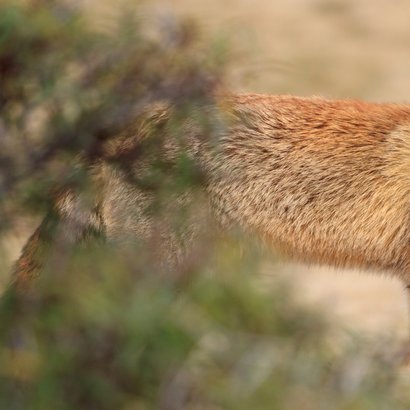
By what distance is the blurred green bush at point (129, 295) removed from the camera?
254 centimetres

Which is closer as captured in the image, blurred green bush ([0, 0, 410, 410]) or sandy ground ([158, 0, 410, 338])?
blurred green bush ([0, 0, 410, 410])

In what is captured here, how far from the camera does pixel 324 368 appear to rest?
2.66 metres

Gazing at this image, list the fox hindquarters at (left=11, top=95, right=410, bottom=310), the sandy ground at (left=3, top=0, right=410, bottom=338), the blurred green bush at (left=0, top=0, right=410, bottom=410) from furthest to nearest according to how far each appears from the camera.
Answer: the sandy ground at (left=3, top=0, right=410, bottom=338) < the fox hindquarters at (left=11, top=95, right=410, bottom=310) < the blurred green bush at (left=0, top=0, right=410, bottom=410)

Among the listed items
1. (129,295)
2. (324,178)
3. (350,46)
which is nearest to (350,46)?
(350,46)

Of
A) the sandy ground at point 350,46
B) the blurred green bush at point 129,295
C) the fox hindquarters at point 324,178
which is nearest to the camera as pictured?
the blurred green bush at point 129,295

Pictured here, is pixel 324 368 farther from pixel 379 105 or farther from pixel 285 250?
pixel 379 105

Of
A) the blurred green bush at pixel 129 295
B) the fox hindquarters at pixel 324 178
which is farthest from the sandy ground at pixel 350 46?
the blurred green bush at pixel 129 295

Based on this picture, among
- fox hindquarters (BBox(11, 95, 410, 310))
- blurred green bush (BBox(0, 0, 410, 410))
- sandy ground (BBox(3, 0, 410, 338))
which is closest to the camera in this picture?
blurred green bush (BBox(0, 0, 410, 410))

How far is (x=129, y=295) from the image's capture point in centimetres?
261

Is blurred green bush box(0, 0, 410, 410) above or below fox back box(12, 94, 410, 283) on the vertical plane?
above

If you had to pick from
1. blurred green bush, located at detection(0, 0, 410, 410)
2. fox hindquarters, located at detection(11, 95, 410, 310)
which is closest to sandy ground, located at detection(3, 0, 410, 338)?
fox hindquarters, located at detection(11, 95, 410, 310)

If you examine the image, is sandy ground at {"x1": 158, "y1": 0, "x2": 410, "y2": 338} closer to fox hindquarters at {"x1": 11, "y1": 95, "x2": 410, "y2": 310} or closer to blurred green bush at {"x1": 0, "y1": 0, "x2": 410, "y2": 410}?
fox hindquarters at {"x1": 11, "y1": 95, "x2": 410, "y2": 310}

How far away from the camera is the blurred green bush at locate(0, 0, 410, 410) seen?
2.54 m

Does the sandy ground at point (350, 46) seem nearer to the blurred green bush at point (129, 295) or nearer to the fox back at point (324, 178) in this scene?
the fox back at point (324, 178)
